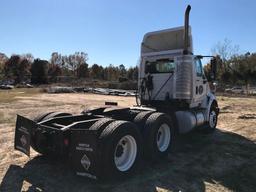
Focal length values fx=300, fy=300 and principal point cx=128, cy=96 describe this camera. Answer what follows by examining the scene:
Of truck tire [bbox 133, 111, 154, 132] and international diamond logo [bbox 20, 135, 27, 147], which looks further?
truck tire [bbox 133, 111, 154, 132]

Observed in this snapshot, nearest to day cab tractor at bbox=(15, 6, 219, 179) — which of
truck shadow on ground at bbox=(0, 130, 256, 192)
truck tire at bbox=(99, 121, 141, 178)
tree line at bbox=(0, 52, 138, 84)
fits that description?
truck tire at bbox=(99, 121, 141, 178)

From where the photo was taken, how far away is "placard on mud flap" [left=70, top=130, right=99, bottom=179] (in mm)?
5191

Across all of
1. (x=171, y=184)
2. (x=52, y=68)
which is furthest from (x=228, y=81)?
(x=171, y=184)

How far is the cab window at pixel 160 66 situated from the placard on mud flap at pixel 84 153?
4855mm

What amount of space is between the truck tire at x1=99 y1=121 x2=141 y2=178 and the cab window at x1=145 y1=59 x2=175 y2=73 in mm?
3911

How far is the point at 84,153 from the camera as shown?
5305mm

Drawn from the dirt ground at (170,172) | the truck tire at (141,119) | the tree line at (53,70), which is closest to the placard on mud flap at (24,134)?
the dirt ground at (170,172)

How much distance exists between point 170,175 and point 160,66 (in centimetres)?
452

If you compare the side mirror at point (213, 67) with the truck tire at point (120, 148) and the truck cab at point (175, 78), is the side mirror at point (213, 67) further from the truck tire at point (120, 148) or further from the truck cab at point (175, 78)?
the truck tire at point (120, 148)

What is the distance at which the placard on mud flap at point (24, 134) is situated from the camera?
20.6 feet

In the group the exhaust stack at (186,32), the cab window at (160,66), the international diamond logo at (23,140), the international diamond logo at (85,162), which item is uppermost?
the exhaust stack at (186,32)

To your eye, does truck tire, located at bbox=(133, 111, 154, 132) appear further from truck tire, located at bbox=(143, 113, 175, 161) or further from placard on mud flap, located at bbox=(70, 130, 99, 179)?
placard on mud flap, located at bbox=(70, 130, 99, 179)

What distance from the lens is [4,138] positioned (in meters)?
Answer: 8.92

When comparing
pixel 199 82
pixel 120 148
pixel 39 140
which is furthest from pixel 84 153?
pixel 199 82
